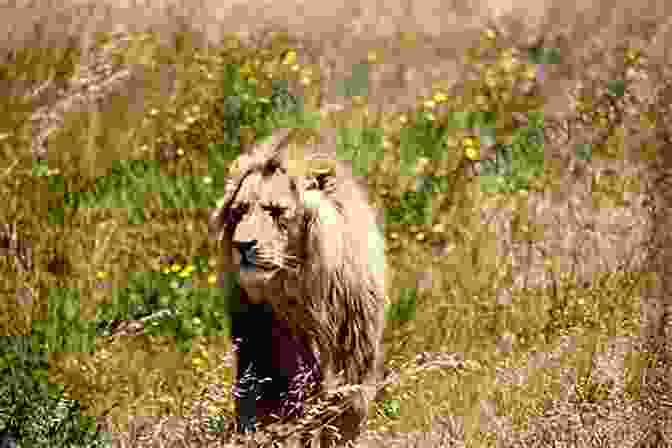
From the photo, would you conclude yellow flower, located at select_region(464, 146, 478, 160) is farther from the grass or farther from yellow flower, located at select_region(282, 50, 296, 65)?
yellow flower, located at select_region(282, 50, 296, 65)

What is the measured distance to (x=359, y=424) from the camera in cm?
423

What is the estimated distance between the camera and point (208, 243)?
566cm

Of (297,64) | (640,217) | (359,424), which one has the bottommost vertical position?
(359,424)

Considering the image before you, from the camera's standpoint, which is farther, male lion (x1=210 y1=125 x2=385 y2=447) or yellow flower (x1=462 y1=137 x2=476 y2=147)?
yellow flower (x1=462 y1=137 x2=476 y2=147)

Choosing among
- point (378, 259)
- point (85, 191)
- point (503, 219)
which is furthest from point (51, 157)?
point (378, 259)

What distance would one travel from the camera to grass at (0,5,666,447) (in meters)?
4.57

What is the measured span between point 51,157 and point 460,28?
2.69 meters

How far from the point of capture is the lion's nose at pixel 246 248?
376 cm

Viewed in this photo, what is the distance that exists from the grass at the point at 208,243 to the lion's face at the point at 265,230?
0.32 meters

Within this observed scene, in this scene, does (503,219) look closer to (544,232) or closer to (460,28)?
(544,232)

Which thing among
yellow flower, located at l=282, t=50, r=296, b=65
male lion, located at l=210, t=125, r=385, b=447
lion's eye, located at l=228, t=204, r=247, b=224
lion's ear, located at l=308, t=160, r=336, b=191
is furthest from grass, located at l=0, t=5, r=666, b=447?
lion's ear, located at l=308, t=160, r=336, b=191

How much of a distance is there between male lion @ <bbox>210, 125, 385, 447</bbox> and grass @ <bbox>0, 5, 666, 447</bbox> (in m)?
0.19

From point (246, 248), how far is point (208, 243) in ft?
6.28

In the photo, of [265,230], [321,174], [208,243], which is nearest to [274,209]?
[265,230]
